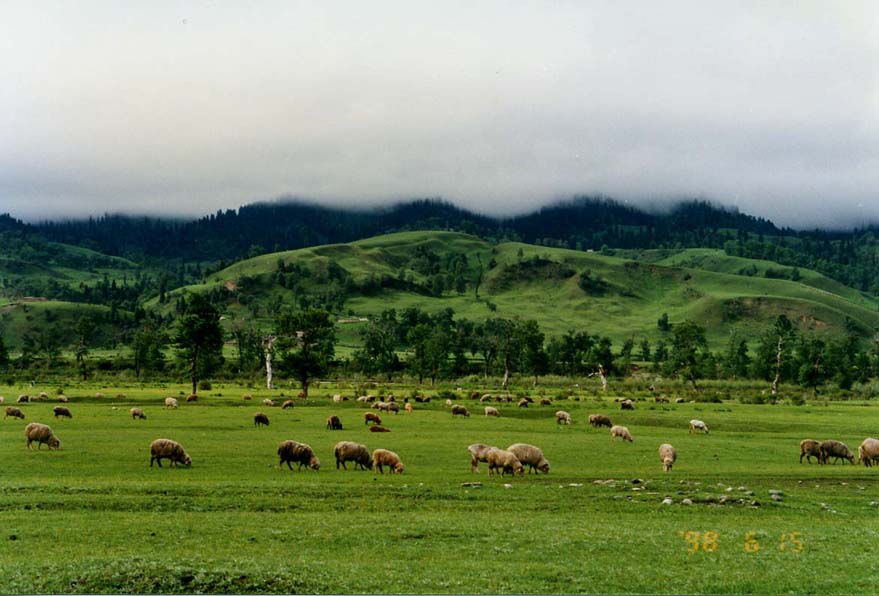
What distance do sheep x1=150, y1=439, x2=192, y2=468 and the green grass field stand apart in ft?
3.54

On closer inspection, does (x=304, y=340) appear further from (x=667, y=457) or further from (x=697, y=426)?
(x=667, y=457)

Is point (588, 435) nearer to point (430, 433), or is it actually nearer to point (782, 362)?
point (430, 433)

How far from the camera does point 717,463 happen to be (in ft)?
137

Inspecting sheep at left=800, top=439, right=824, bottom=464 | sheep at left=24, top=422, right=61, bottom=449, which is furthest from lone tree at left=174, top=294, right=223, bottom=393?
sheep at left=800, top=439, right=824, bottom=464

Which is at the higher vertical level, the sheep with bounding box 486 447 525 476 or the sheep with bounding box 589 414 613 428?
the sheep with bounding box 486 447 525 476

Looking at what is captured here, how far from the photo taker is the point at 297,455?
1451 inches

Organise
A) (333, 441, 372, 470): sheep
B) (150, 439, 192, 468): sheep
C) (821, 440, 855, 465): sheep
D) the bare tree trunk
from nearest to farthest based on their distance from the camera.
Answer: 1. (150, 439, 192, 468): sheep
2. (333, 441, 372, 470): sheep
3. (821, 440, 855, 465): sheep
4. the bare tree trunk

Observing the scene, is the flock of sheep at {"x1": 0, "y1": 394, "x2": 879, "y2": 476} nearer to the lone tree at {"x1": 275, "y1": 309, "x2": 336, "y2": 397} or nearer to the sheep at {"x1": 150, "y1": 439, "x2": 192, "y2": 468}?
the sheep at {"x1": 150, "y1": 439, "x2": 192, "y2": 468}

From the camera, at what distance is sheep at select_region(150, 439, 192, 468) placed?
35.7 meters

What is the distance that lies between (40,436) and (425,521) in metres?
27.9

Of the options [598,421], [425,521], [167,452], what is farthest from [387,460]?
[598,421]

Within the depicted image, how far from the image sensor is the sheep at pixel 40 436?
40094mm

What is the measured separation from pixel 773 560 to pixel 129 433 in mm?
43131

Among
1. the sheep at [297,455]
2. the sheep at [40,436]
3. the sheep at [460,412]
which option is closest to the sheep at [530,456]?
the sheep at [297,455]
